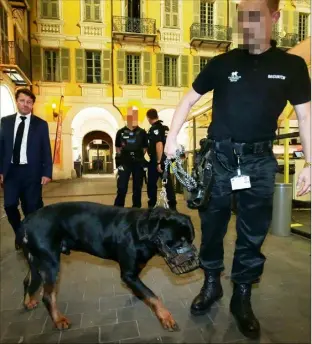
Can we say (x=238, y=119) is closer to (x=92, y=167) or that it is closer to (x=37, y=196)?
(x=37, y=196)

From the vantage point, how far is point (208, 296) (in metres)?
2.31

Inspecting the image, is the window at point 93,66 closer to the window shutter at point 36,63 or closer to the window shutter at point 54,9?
the window shutter at point 54,9

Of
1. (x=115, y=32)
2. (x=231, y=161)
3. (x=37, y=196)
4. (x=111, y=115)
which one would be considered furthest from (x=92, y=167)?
(x=231, y=161)

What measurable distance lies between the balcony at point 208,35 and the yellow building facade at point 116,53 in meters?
0.06

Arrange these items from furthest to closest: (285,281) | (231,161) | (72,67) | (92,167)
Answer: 1. (92,167)
2. (72,67)
3. (285,281)
4. (231,161)

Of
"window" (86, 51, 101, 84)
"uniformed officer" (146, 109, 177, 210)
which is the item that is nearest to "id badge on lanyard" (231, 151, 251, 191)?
"uniformed officer" (146, 109, 177, 210)

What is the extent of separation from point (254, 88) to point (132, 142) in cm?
374

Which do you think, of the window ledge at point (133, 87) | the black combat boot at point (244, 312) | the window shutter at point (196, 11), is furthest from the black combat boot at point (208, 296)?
the window shutter at point (196, 11)

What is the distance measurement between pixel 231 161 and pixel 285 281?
1525 mm

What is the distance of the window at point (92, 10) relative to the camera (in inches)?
659

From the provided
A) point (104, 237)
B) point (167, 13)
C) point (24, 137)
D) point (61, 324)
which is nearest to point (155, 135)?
point (24, 137)

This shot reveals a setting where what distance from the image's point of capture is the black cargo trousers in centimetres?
204

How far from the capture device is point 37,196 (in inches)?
135

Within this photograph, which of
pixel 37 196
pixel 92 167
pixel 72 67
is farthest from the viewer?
pixel 92 167
